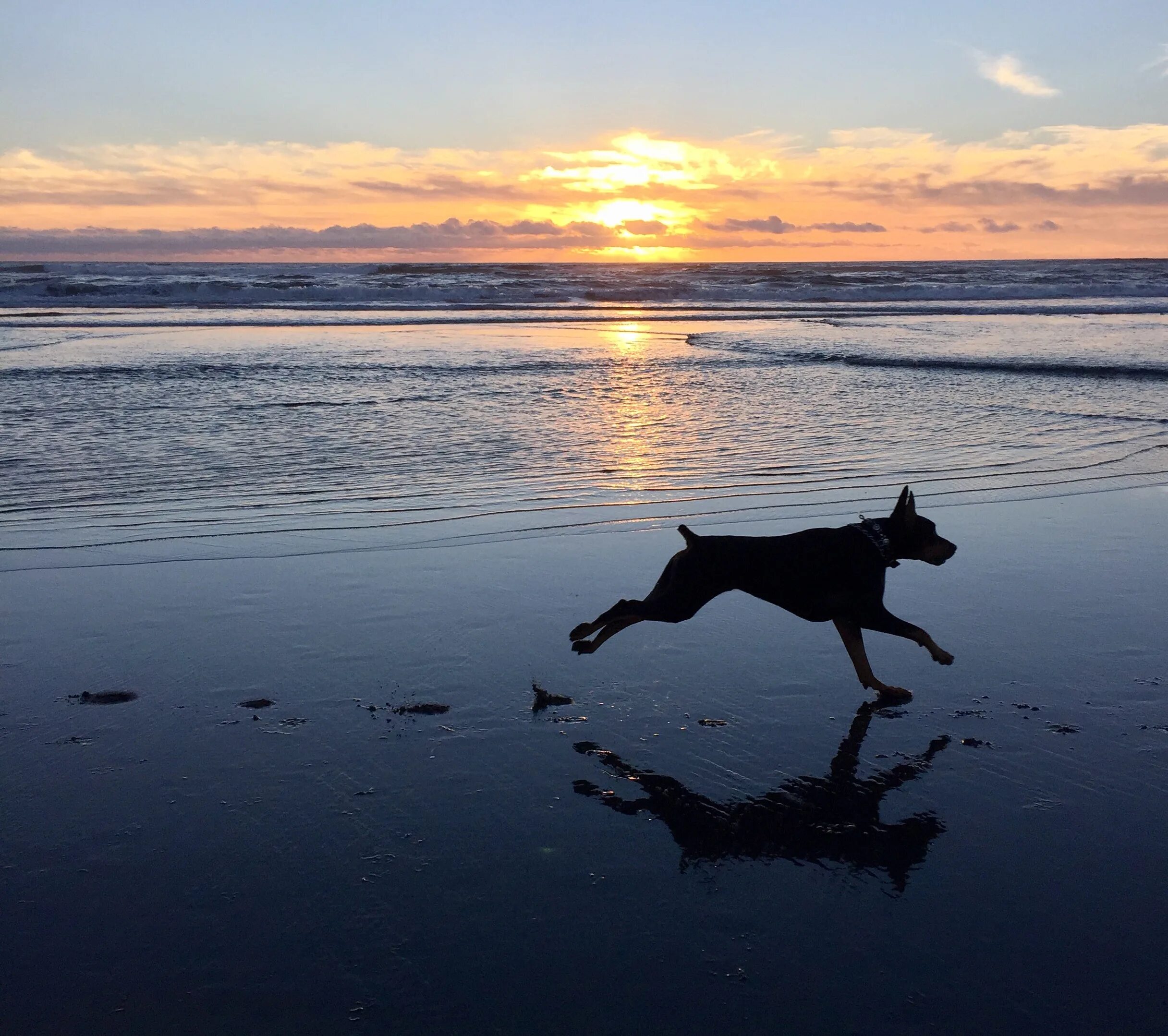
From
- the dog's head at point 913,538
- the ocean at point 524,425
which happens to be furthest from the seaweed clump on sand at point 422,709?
the ocean at point 524,425

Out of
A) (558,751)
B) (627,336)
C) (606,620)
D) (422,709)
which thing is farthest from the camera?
(627,336)

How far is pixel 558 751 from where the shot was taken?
389 cm

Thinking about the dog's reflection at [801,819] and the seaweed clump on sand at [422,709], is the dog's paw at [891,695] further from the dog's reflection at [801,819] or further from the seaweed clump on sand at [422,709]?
the seaweed clump on sand at [422,709]

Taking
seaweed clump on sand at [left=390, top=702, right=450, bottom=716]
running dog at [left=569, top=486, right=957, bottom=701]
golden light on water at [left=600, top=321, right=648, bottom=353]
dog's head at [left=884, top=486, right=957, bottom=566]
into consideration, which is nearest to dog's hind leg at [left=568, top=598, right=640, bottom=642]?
running dog at [left=569, top=486, right=957, bottom=701]

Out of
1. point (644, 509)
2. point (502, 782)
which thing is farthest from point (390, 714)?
point (644, 509)

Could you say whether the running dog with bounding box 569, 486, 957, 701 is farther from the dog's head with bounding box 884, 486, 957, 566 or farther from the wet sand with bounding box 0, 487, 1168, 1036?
the wet sand with bounding box 0, 487, 1168, 1036

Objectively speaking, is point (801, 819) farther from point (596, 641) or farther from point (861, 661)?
point (596, 641)

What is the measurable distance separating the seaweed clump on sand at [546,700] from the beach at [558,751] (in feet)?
0.18

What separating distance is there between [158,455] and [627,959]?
27.0 feet

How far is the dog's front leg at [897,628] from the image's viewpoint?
171 inches

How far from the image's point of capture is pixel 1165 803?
11.4 ft

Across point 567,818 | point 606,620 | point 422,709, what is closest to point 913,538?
point 606,620

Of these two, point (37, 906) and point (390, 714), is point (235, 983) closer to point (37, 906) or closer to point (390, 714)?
point (37, 906)

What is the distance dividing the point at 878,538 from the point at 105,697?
349cm
